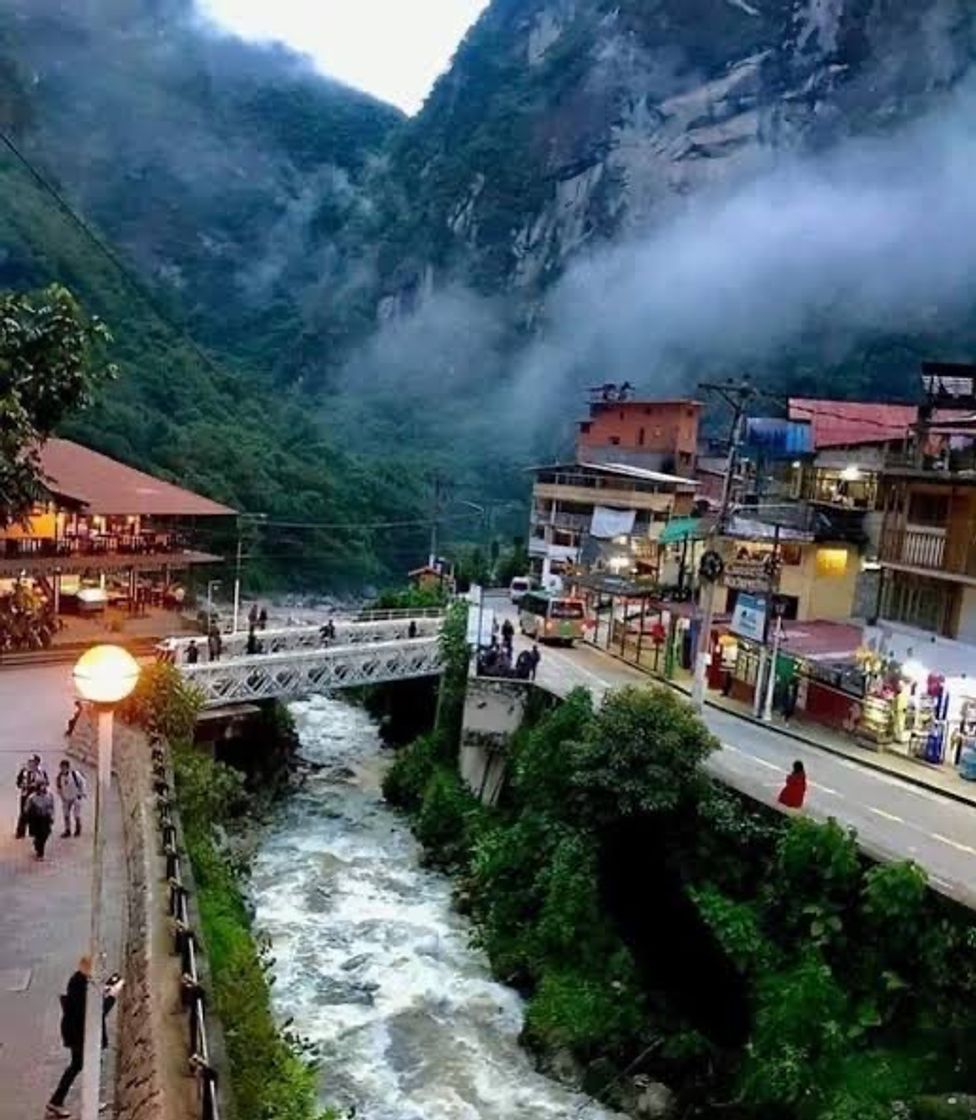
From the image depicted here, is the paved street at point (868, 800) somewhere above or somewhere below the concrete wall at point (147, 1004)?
below

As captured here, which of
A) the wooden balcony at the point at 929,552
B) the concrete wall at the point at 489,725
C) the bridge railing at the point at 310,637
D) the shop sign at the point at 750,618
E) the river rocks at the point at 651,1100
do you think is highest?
the wooden balcony at the point at 929,552

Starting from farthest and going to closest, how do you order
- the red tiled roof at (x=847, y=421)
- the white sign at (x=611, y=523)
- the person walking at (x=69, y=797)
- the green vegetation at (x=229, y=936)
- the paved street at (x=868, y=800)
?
1. the white sign at (x=611, y=523)
2. the red tiled roof at (x=847, y=421)
3. the paved street at (x=868, y=800)
4. the person walking at (x=69, y=797)
5. the green vegetation at (x=229, y=936)

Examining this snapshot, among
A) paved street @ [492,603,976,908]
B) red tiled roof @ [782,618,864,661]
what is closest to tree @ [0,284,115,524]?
paved street @ [492,603,976,908]

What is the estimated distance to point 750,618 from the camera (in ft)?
91.1

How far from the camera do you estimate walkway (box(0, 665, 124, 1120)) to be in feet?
34.7

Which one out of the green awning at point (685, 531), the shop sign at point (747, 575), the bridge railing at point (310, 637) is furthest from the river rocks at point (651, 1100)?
the green awning at point (685, 531)

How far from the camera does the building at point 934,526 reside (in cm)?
2622

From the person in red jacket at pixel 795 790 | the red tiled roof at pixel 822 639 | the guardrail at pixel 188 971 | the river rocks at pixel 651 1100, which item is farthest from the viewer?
the red tiled roof at pixel 822 639

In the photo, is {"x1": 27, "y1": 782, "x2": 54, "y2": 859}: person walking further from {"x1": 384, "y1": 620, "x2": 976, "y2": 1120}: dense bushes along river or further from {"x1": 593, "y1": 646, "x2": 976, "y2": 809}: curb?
{"x1": 593, "y1": 646, "x2": 976, "y2": 809}: curb

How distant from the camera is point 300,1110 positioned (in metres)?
12.3

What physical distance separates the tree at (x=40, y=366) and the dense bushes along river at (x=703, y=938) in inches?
462

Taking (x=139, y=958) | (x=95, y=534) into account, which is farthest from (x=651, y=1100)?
(x=95, y=534)

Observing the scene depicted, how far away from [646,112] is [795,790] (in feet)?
367

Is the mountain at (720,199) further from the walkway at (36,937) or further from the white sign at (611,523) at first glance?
the walkway at (36,937)
